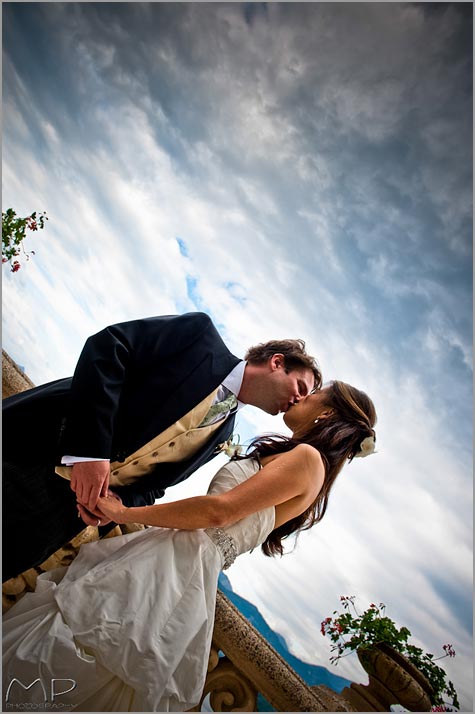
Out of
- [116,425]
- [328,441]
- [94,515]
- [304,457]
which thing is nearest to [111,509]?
[94,515]

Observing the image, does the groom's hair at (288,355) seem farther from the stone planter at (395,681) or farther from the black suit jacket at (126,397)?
the stone planter at (395,681)

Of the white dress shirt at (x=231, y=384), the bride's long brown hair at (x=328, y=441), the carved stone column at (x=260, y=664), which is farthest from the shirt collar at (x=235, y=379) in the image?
the carved stone column at (x=260, y=664)

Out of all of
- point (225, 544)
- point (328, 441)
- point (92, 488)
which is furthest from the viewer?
point (328, 441)

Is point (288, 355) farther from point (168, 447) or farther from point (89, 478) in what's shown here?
point (89, 478)

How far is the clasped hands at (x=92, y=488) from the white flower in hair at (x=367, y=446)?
48.3 inches

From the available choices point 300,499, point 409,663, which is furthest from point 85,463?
point 409,663

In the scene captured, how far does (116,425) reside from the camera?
169 cm

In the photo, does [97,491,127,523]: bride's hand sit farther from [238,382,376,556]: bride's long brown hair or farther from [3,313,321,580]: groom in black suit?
[238,382,376,556]: bride's long brown hair

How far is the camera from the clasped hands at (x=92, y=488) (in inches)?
58.3

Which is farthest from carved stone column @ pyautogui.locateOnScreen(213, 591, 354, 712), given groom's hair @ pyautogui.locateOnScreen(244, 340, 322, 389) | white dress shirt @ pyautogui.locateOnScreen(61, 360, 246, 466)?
groom's hair @ pyautogui.locateOnScreen(244, 340, 322, 389)

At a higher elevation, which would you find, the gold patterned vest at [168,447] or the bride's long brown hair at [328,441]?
the bride's long brown hair at [328,441]

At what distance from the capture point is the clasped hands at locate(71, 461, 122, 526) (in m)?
1.48

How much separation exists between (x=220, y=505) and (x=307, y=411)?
80 cm

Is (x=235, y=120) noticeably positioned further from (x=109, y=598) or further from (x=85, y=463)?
(x=109, y=598)
